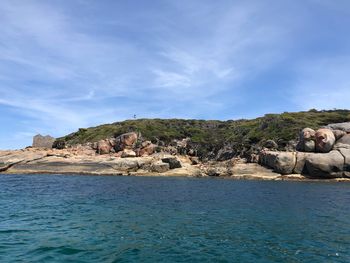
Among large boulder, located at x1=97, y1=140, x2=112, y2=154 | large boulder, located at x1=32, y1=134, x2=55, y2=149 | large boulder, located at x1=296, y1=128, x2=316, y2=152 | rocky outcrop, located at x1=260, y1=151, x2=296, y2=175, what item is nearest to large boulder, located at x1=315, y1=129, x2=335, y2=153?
large boulder, located at x1=296, y1=128, x2=316, y2=152

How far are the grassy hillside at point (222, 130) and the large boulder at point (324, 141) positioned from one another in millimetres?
15886

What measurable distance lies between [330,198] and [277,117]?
74.0m

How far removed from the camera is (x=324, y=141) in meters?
76.4

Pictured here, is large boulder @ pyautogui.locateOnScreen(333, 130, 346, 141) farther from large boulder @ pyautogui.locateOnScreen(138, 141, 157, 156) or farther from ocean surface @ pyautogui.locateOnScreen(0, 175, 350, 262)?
large boulder @ pyautogui.locateOnScreen(138, 141, 157, 156)

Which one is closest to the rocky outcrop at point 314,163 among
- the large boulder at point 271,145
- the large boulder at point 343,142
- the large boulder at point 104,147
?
the large boulder at point 343,142

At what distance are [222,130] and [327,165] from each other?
189 feet

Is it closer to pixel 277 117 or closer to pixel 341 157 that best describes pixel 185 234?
pixel 341 157

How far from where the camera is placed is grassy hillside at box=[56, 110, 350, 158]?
10175 cm

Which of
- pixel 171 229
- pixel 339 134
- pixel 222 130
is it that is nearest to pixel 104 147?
pixel 222 130

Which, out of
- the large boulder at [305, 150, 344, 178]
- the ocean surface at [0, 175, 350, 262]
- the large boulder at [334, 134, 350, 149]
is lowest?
the ocean surface at [0, 175, 350, 262]

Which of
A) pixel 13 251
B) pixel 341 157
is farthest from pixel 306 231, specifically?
pixel 341 157

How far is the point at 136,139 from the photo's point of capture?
105 meters

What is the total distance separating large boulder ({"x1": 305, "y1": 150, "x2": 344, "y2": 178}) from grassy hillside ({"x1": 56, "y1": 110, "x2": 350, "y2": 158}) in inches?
817

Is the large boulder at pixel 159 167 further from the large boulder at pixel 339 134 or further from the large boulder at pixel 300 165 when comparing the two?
the large boulder at pixel 339 134
